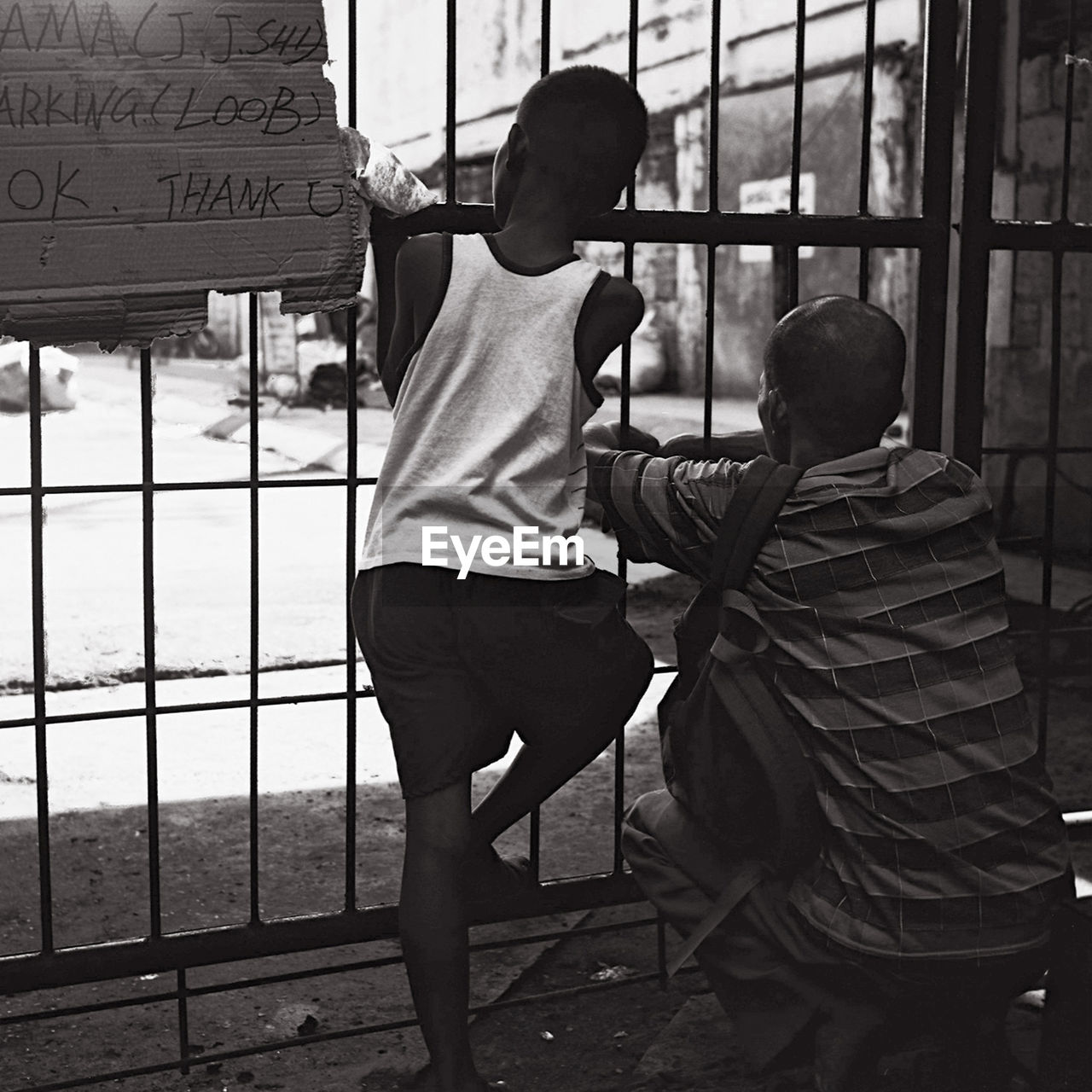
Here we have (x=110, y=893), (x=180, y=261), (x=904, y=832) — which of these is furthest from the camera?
(x=110, y=893)

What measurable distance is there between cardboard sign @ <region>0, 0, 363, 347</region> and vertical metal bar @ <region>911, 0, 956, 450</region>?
1.14m

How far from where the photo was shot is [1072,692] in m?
5.49

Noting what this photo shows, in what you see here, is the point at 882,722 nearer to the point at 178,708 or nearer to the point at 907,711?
the point at 907,711

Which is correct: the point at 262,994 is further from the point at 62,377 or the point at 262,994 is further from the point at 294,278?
the point at 62,377

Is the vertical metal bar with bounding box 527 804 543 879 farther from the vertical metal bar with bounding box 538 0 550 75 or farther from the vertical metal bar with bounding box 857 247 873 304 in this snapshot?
the vertical metal bar with bounding box 538 0 550 75

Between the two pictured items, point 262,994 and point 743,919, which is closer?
point 743,919

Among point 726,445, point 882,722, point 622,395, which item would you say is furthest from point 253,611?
point 882,722

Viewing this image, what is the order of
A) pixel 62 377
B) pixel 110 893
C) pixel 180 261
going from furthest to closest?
1. pixel 62 377
2. pixel 110 893
3. pixel 180 261

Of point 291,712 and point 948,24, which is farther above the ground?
point 948,24

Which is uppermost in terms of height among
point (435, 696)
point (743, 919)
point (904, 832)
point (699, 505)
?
point (699, 505)

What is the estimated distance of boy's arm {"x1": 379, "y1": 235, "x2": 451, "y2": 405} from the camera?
6.97ft

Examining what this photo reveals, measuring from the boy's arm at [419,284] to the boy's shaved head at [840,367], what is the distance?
1.66 ft

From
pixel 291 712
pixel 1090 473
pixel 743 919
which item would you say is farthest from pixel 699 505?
pixel 1090 473

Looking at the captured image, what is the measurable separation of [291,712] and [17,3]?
357 cm
